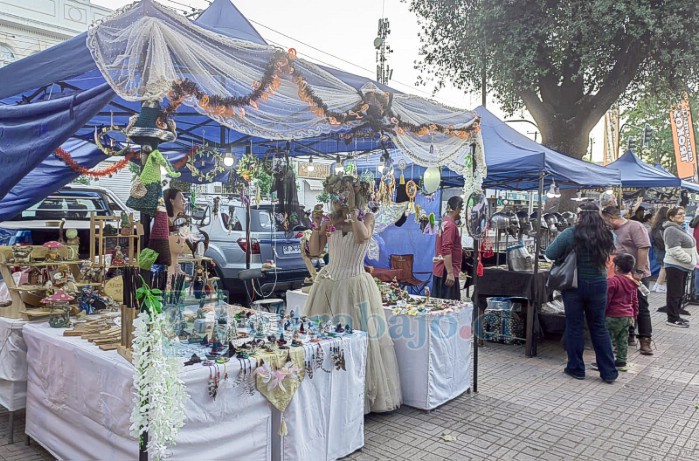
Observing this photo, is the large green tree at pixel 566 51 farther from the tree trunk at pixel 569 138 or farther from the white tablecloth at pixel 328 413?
the white tablecloth at pixel 328 413

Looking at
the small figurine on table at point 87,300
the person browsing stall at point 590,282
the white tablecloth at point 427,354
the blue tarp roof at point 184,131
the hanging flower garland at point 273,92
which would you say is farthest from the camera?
the person browsing stall at point 590,282

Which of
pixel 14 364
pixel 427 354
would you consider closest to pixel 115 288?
pixel 14 364

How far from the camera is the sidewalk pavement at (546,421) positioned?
11.6 feet

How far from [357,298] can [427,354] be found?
2.53 ft

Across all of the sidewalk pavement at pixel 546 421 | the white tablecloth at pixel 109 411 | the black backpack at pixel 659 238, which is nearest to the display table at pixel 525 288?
the sidewalk pavement at pixel 546 421

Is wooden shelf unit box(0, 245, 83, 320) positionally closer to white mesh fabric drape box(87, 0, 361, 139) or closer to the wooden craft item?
the wooden craft item

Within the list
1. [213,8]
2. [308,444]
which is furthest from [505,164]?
[308,444]

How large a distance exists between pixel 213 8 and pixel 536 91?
11733 millimetres

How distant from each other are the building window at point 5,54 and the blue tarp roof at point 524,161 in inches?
536

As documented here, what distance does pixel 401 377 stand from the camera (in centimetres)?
424

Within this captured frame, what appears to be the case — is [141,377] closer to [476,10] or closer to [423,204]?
[423,204]

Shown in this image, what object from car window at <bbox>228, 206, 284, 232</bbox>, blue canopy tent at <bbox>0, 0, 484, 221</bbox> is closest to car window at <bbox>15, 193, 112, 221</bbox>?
blue canopy tent at <bbox>0, 0, 484, 221</bbox>

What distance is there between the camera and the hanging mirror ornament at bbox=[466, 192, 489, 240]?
4.85 metres

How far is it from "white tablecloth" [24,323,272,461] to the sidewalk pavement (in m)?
0.52
